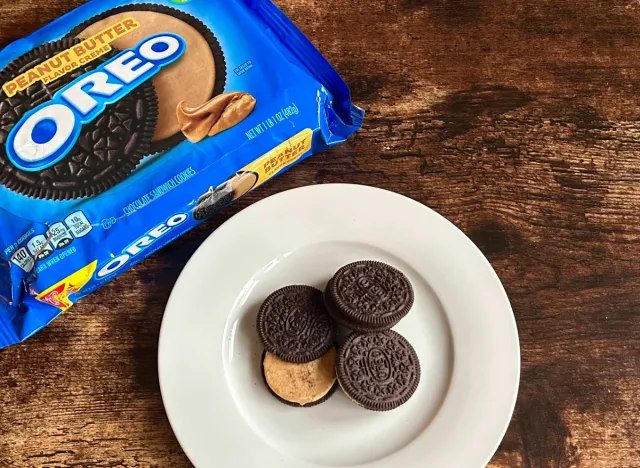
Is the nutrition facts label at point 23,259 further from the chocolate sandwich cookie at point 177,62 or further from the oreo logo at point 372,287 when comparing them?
the oreo logo at point 372,287

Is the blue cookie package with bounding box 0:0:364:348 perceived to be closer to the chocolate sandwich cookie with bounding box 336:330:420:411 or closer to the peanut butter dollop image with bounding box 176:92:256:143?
the peanut butter dollop image with bounding box 176:92:256:143

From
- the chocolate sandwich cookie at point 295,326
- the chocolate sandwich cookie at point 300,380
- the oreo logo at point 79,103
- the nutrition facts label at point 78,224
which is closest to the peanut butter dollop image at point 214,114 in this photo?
the oreo logo at point 79,103

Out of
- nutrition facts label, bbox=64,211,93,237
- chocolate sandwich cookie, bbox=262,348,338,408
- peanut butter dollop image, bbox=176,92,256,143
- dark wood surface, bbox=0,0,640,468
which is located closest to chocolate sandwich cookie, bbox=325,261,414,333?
chocolate sandwich cookie, bbox=262,348,338,408

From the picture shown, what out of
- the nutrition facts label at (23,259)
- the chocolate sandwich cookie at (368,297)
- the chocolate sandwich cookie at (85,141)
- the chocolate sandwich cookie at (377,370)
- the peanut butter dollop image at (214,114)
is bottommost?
the chocolate sandwich cookie at (377,370)

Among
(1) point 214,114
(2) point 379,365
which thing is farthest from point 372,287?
(1) point 214,114

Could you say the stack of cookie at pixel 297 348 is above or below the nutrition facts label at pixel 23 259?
below

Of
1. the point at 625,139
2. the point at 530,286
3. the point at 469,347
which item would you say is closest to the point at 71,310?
the point at 469,347
